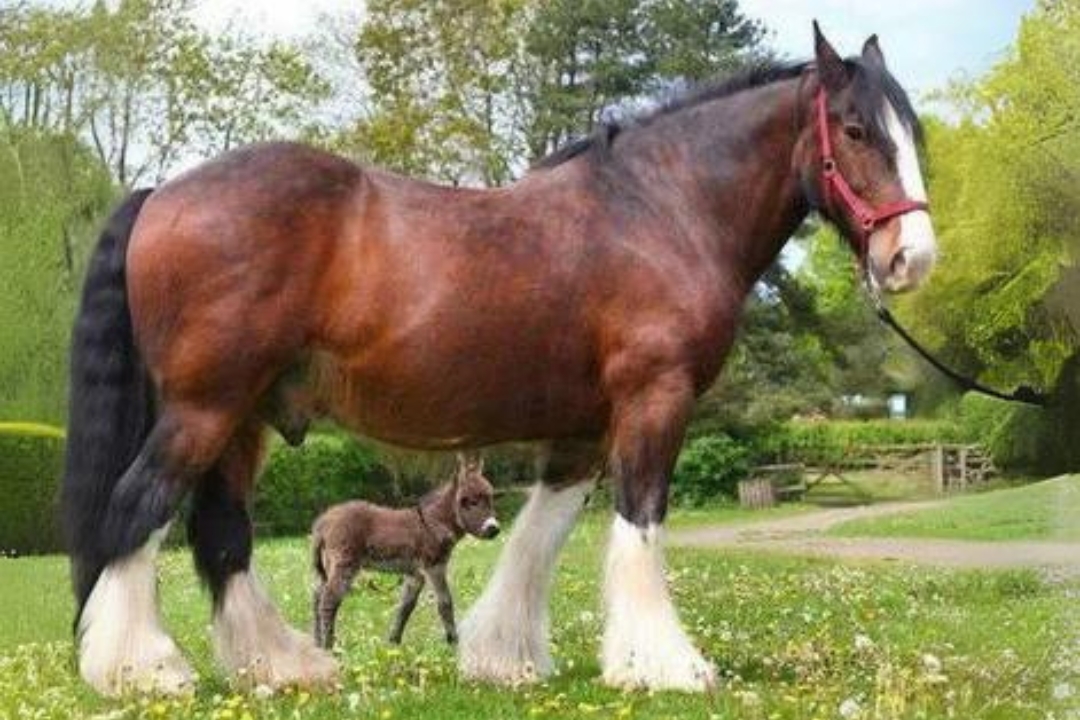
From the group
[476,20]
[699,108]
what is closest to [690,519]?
[476,20]

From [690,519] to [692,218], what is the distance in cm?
2929

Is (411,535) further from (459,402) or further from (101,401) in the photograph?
(101,401)

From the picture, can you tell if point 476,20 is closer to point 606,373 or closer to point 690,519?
point 690,519

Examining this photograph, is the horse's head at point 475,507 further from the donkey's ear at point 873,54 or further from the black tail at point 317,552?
the donkey's ear at point 873,54

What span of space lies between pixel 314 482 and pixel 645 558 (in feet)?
76.5

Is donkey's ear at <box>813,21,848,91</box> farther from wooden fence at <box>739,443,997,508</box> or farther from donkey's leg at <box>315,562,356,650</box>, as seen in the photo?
wooden fence at <box>739,443,997,508</box>

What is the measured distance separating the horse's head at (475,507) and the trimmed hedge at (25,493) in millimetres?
18436

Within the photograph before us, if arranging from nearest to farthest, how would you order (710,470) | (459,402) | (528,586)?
1. (459,402)
2. (528,586)
3. (710,470)

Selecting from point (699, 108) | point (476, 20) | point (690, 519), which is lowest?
point (690, 519)

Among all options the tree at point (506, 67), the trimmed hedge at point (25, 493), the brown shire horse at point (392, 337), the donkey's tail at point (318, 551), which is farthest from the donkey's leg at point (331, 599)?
the tree at point (506, 67)

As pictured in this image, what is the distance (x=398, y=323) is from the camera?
20.4 feet

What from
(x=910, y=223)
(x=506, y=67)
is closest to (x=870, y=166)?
(x=910, y=223)

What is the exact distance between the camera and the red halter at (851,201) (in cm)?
628

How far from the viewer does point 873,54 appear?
6582 mm
